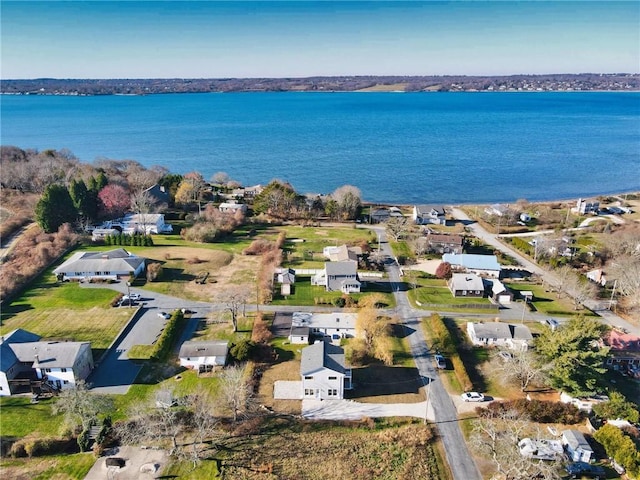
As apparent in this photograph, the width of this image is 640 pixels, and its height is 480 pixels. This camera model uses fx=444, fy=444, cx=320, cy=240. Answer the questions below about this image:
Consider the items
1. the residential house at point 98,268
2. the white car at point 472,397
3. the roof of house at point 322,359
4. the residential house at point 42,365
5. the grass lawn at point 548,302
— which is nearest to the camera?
the roof of house at point 322,359

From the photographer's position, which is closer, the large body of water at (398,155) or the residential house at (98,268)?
the residential house at (98,268)

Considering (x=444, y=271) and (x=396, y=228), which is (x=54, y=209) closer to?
(x=396, y=228)

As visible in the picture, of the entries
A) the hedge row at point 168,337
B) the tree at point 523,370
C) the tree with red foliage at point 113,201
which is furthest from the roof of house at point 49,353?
the tree with red foliage at point 113,201

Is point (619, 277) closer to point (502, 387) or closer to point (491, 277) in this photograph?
point (491, 277)

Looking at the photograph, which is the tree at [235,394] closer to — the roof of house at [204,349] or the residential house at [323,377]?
the roof of house at [204,349]

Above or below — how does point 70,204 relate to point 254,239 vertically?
above

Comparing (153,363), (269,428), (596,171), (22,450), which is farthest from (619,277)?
(596,171)

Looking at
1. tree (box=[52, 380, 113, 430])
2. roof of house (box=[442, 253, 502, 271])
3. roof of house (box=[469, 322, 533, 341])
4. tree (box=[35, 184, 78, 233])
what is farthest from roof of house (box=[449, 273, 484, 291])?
tree (box=[35, 184, 78, 233])
